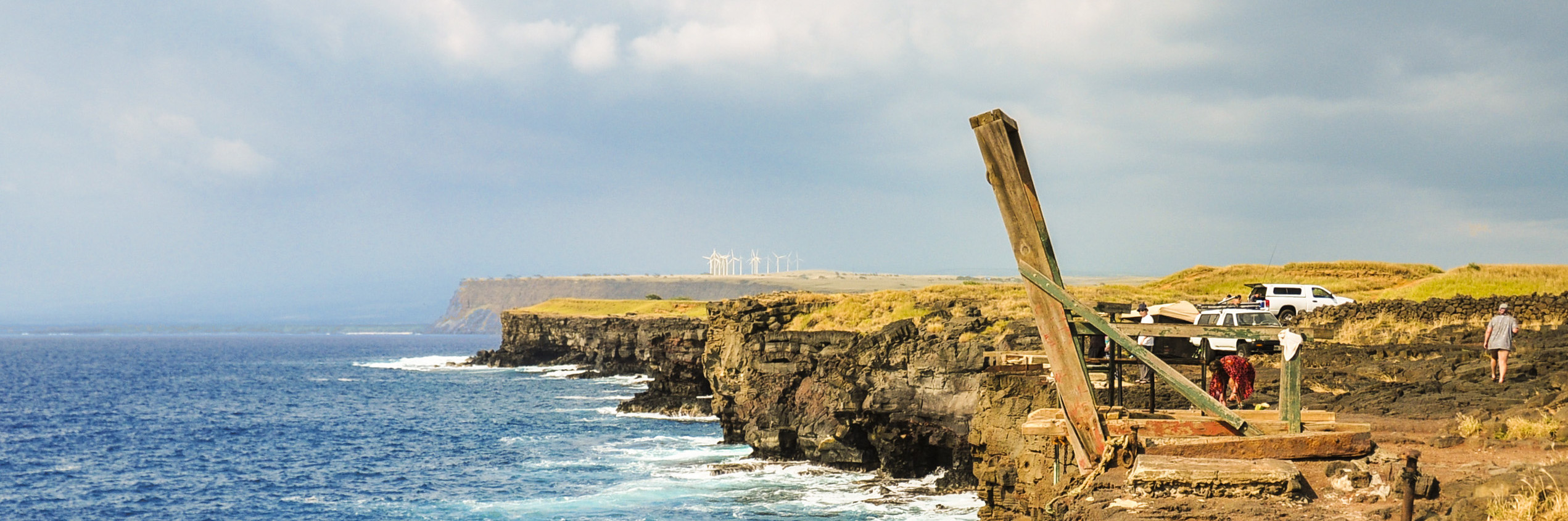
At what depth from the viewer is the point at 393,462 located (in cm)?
4375

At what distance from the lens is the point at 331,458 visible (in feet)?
149

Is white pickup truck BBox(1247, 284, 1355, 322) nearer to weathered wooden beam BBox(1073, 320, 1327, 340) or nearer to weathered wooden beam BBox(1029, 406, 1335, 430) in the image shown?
weathered wooden beam BBox(1029, 406, 1335, 430)

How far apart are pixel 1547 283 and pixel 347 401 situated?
75.1m

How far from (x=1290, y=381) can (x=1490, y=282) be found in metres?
42.6

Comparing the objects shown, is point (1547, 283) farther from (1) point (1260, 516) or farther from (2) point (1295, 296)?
(1) point (1260, 516)

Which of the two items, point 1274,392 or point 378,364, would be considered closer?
point 1274,392

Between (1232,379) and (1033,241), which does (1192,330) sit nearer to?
(1033,241)

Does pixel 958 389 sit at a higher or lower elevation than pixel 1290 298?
lower

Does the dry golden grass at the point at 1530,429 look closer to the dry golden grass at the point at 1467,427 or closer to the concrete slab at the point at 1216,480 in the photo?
the dry golden grass at the point at 1467,427

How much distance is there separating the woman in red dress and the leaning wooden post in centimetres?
435

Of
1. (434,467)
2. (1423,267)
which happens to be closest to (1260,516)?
(434,467)

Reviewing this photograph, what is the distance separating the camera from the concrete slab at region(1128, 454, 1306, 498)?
24.3ft

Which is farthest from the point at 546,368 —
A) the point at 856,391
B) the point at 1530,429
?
the point at 1530,429

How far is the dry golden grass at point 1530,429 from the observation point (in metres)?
11.2
